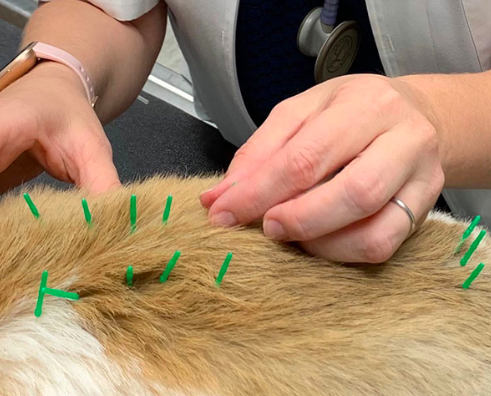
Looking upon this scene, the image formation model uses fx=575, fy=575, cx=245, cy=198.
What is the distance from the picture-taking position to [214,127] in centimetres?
107

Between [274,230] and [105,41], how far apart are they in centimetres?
51

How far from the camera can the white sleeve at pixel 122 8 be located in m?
0.83

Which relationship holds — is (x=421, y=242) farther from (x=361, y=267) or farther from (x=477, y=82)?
(x=477, y=82)

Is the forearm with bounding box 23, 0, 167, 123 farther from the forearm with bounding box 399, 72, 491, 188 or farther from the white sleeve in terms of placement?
the forearm with bounding box 399, 72, 491, 188

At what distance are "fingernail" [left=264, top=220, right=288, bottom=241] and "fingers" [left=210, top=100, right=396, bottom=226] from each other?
18 millimetres

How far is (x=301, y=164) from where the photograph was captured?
43cm

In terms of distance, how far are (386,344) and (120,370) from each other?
0.17 meters

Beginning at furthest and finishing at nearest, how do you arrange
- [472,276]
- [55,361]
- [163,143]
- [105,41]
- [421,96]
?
[163,143] < [105,41] < [421,96] < [472,276] < [55,361]

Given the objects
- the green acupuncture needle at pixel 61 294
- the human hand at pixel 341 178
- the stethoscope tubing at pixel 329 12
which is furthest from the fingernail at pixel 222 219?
the stethoscope tubing at pixel 329 12

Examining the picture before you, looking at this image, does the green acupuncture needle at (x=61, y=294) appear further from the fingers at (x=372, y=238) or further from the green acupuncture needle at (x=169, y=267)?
the fingers at (x=372, y=238)

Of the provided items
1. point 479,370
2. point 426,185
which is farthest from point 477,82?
point 479,370

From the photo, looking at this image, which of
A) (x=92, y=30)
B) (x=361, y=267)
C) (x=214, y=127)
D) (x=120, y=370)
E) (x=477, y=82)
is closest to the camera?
(x=120, y=370)

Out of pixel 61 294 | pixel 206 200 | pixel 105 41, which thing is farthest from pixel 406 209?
pixel 105 41

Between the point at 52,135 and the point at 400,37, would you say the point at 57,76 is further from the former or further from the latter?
the point at 400,37
